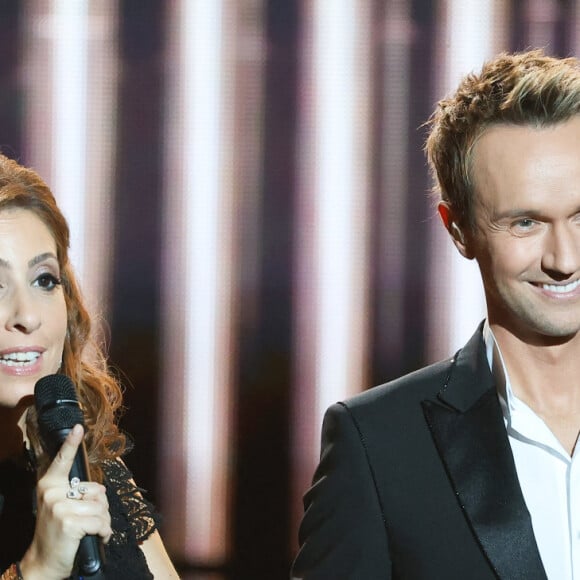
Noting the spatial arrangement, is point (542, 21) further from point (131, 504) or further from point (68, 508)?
point (68, 508)

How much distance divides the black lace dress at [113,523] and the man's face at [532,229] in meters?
0.72

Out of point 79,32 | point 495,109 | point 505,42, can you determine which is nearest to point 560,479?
point 495,109

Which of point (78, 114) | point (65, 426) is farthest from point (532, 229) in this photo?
point (78, 114)

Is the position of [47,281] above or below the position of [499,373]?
above

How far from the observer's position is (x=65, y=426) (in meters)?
1.37

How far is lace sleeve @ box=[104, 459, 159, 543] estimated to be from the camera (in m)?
1.84

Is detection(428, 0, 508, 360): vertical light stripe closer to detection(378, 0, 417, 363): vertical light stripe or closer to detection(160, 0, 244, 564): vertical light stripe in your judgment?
detection(378, 0, 417, 363): vertical light stripe

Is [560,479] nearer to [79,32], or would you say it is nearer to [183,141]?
[183,141]

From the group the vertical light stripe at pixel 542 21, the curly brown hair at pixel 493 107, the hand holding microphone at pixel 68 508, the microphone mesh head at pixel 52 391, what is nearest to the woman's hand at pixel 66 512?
the hand holding microphone at pixel 68 508

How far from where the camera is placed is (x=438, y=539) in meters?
1.55

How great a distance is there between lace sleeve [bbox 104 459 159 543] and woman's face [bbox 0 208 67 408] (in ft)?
0.81

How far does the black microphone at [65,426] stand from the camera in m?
1.29

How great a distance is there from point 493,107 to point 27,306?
31.9 inches

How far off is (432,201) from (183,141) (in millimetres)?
640
